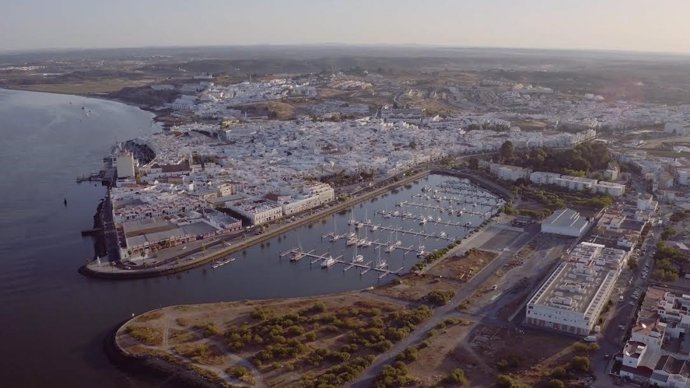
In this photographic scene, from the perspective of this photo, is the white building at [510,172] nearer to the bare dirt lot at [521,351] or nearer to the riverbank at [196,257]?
the riverbank at [196,257]

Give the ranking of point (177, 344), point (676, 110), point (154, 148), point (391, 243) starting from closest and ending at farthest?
point (177, 344)
point (391, 243)
point (154, 148)
point (676, 110)

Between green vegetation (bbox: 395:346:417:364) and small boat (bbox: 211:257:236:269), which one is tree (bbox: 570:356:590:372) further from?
small boat (bbox: 211:257:236:269)

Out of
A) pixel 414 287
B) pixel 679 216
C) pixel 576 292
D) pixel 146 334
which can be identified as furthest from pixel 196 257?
pixel 679 216

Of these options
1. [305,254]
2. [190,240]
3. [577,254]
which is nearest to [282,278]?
[305,254]

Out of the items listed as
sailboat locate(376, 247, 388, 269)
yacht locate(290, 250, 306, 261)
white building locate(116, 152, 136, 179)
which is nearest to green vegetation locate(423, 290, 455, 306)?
sailboat locate(376, 247, 388, 269)

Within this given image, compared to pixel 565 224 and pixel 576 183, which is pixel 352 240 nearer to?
pixel 565 224

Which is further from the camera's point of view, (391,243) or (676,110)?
(676,110)

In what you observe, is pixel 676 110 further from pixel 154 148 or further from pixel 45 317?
pixel 45 317
